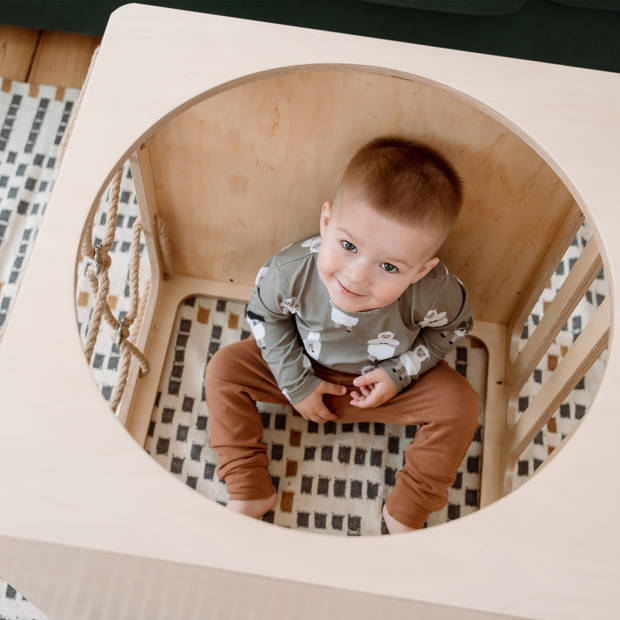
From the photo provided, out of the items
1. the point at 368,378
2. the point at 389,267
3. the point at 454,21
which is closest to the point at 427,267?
the point at 389,267

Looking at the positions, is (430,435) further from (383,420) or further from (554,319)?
(554,319)

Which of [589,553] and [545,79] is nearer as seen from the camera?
[589,553]

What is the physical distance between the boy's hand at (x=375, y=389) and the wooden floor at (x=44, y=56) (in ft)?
2.42

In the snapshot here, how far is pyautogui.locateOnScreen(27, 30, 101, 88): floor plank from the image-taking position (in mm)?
1184

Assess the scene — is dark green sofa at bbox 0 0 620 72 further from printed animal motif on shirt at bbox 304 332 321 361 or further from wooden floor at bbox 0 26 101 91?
printed animal motif on shirt at bbox 304 332 321 361

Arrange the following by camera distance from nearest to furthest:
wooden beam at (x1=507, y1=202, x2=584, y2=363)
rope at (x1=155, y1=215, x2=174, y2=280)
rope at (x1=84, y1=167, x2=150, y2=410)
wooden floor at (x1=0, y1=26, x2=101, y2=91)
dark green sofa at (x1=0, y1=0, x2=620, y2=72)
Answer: rope at (x1=84, y1=167, x2=150, y2=410), wooden beam at (x1=507, y1=202, x2=584, y2=363), rope at (x1=155, y1=215, x2=174, y2=280), dark green sofa at (x1=0, y1=0, x2=620, y2=72), wooden floor at (x1=0, y1=26, x2=101, y2=91)

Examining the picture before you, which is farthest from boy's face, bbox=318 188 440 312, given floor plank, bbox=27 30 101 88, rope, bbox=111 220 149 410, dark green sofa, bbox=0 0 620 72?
floor plank, bbox=27 30 101 88

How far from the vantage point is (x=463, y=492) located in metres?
0.84

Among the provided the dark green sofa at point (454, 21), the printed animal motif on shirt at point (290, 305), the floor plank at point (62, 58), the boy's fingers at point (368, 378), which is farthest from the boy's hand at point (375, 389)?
the floor plank at point (62, 58)

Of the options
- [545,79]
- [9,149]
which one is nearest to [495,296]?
[545,79]

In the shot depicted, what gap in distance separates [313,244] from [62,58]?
703 mm

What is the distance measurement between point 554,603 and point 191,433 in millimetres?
478

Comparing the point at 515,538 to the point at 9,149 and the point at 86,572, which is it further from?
the point at 9,149

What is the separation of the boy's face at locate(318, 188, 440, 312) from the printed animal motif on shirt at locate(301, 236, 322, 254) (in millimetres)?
53
